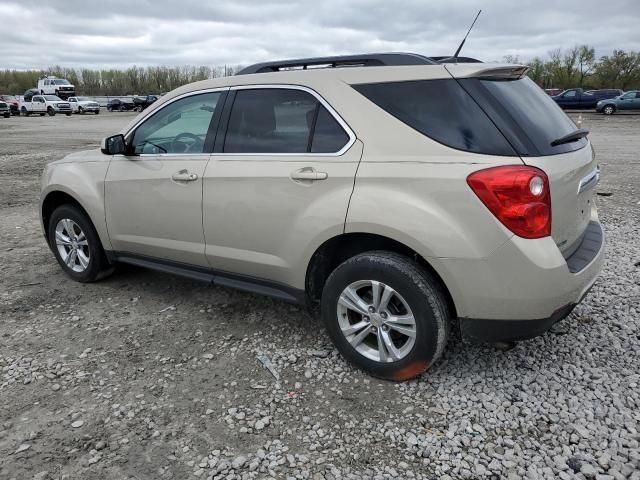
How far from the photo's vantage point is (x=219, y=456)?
2508 mm

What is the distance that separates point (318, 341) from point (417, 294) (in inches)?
42.6

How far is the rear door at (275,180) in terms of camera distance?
3025 mm

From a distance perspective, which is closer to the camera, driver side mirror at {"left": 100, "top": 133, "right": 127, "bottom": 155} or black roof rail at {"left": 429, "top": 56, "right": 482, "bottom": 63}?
black roof rail at {"left": 429, "top": 56, "right": 482, "bottom": 63}

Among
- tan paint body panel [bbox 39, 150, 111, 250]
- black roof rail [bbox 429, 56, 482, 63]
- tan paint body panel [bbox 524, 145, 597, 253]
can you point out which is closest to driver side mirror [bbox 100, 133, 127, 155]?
tan paint body panel [bbox 39, 150, 111, 250]

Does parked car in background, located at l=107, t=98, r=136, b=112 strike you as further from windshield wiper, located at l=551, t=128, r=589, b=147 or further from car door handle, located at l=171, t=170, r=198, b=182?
windshield wiper, located at l=551, t=128, r=589, b=147

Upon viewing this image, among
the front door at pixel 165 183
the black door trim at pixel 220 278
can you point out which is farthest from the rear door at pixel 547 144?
the front door at pixel 165 183

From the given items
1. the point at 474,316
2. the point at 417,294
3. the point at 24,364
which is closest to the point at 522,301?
the point at 474,316

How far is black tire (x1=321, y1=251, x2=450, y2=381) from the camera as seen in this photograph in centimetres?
278

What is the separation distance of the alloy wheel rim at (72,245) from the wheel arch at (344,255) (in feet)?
7.95

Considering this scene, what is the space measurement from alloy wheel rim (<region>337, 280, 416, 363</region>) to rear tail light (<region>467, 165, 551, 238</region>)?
0.72 m

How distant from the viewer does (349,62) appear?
3266 mm

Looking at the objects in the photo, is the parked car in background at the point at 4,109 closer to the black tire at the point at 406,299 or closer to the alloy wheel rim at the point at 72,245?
the alloy wheel rim at the point at 72,245

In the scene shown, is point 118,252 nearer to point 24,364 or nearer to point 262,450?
point 24,364

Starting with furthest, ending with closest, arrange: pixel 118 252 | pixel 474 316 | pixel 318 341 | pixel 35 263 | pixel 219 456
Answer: pixel 35 263 → pixel 118 252 → pixel 318 341 → pixel 474 316 → pixel 219 456
